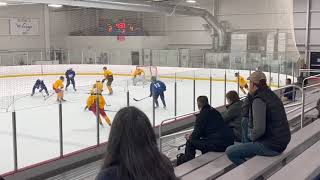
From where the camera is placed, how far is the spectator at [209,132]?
4.03m

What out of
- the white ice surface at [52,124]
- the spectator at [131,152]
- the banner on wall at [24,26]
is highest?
the banner on wall at [24,26]

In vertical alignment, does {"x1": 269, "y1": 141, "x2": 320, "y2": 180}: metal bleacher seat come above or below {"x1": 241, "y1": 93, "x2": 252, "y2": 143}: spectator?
below

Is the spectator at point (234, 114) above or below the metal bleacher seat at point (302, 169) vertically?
above

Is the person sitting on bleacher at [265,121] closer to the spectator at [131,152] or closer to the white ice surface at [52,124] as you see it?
the spectator at [131,152]

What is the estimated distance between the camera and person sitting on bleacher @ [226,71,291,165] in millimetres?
3223

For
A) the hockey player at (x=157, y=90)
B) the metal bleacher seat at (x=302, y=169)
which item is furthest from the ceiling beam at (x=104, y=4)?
the metal bleacher seat at (x=302, y=169)

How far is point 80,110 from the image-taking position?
755cm

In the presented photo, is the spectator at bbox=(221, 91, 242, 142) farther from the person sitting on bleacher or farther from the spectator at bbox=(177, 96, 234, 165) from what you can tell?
the person sitting on bleacher

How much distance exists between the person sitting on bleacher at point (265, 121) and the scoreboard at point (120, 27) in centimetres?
2036

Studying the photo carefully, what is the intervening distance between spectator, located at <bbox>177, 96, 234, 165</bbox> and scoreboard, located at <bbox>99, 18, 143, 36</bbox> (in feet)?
64.0

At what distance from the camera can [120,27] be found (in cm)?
2348

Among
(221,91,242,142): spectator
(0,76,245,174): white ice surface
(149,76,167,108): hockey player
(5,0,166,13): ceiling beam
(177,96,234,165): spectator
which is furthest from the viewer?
(5,0,166,13): ceiling beam

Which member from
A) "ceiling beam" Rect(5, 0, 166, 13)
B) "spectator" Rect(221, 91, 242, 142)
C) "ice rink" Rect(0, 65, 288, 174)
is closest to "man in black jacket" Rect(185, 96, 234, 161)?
"spectator" Rect(221, 91, 242, 142)

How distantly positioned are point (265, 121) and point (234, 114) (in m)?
1.42
